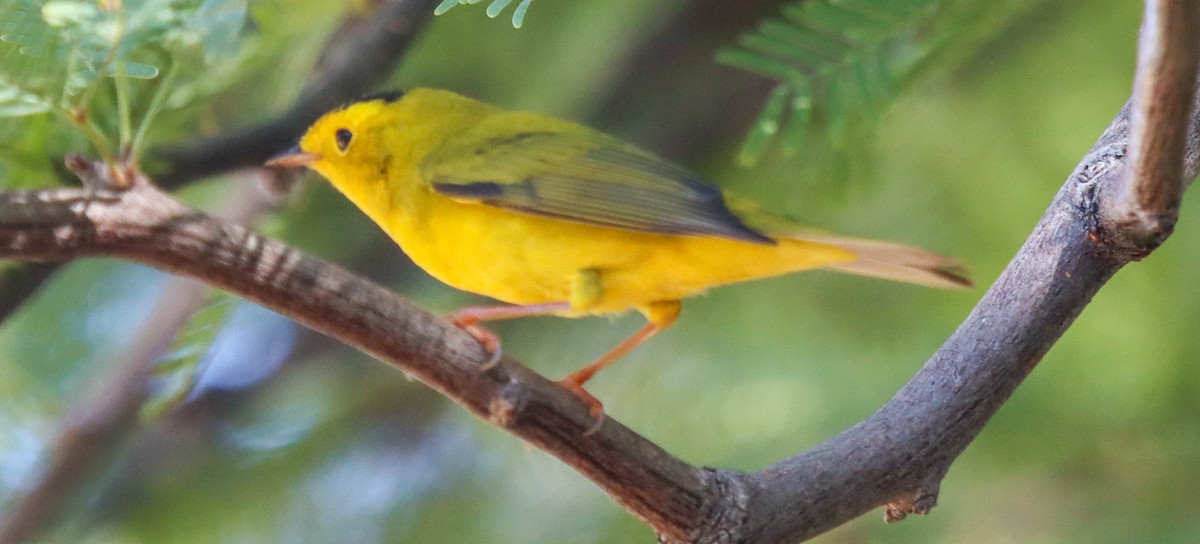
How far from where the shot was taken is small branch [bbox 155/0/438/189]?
2.16 metres

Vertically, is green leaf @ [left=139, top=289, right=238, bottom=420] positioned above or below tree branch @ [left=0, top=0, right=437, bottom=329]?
below

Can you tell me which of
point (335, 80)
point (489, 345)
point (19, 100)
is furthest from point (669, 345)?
point (19, 100)

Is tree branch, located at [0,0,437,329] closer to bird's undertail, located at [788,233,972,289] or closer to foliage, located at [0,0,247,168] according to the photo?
foliage, located at [0,0,247,168]

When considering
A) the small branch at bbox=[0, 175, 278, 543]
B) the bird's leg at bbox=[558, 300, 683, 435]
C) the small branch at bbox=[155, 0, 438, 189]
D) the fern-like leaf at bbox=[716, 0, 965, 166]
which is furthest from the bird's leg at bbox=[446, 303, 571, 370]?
the small branch at bbox=[0, 175, 278, 543]

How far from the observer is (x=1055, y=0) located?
2.93 metres

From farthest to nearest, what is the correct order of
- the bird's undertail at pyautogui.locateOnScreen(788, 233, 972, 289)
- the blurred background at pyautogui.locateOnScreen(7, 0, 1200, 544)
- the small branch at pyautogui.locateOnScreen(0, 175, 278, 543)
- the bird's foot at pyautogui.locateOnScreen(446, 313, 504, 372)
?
the small branch at pyautogui.locateOnScreen(0, 175, 278, 543) → the blurred background at pyautogui.locateOnScreen(7, 0, 1200, 544) → the bird's undertail at pyautogui.locateOnScreen(788, 233, 972, 289) → the bird's foot at pyautogui.locateOnScreen(446, 313, 504, 372)

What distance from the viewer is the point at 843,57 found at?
6.75 ft

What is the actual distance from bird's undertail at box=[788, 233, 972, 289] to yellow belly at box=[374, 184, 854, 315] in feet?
0.18

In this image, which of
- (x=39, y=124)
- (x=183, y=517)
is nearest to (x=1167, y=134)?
(x=39, y=124)

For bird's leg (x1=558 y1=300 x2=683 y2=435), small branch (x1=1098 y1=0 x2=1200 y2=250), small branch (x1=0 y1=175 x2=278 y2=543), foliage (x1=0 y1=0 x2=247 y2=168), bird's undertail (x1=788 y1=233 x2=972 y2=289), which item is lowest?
small branch (x1=0 y1=175 x2=278 y2=543)

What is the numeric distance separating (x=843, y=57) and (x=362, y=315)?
118 cm

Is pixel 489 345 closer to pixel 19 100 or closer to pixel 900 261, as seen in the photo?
pixel 19 100

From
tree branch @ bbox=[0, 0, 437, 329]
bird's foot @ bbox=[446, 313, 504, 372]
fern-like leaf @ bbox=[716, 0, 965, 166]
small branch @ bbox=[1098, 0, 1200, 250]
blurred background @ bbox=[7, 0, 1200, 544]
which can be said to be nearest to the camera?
small branch @ bbox=[1098, 0, 1200, 250]

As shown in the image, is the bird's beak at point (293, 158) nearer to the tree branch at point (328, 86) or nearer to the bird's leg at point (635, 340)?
the tree branch at point (328, 86)
